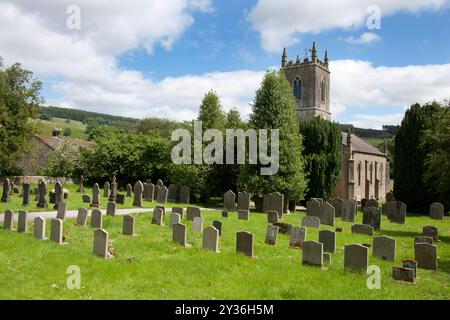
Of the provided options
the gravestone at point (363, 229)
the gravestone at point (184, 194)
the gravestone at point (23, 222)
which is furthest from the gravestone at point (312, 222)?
the gravestone at point (184, 194)

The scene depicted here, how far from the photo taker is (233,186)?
28.8 metres

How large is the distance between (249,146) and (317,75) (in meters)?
34.7

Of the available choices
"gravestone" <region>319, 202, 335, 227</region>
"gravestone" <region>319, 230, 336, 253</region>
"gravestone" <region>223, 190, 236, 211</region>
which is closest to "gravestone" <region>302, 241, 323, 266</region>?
"gravestone" <region>319, 230, 336, 253</region>

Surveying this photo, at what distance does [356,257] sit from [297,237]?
313 centimetres

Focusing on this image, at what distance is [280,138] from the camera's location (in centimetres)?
2528

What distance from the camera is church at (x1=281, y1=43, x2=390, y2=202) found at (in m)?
42.2

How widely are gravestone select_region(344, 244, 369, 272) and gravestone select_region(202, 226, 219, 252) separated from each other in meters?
3.59

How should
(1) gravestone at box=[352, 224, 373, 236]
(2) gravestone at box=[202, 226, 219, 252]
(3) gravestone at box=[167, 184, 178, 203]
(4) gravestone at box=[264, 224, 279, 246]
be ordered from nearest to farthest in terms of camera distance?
1. (2) gravestone at box=[202, 226, 219, 252]
2. (4) gravestone at box=[264, 224, 279, 246]
3. (1) gravestone at box=[352, 224, 373, 236]
4. (3) gravestone at box=[167, 184, 178, 203]

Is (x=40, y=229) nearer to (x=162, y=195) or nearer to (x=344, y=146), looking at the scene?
(x=162, y=195)

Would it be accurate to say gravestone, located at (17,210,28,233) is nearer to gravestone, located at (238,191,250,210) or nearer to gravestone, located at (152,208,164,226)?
gravestone, located at (152,208,164,226)

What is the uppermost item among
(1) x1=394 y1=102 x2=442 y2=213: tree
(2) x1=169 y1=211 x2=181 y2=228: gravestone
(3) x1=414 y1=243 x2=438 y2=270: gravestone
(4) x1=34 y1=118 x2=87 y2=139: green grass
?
(4) x1=34 y1=118 x2=87 y2=139: green grass

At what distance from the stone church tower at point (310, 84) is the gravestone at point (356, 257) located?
46.7 metres

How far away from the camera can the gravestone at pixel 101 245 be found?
433 inches

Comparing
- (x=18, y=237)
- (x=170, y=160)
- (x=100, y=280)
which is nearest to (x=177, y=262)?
(x=100, y=280)
